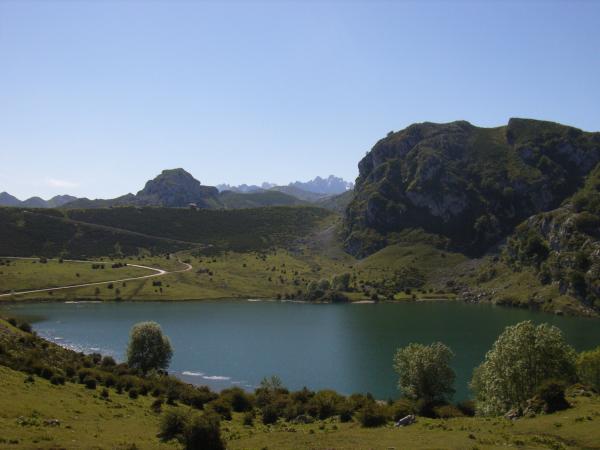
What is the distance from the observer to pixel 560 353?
6350 cm

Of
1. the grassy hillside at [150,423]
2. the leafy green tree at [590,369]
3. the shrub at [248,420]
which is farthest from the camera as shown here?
the leafy green tree at [590,369]

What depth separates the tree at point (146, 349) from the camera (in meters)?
94.6

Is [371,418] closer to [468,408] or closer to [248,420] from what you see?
[248,420]

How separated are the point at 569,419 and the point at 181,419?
102ft

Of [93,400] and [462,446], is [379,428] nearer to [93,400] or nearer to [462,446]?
[462,446]

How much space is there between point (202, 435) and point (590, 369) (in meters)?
54.2

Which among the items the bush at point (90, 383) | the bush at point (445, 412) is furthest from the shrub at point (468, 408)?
the bush at point (90, 383)

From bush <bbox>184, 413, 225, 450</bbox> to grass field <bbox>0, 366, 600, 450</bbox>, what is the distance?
1.65 metres

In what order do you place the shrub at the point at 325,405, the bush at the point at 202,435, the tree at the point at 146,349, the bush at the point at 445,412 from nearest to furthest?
the bush at the point at 202,435 → the bush at the point at 445,412 → the shrub at the point at 325,405 → the tree at the point at 146,349

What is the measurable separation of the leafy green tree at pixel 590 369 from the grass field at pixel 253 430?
21878mm

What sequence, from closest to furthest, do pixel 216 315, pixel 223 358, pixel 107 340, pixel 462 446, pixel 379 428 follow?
pixel 462 446 < pixel 379 428 < pixel 223 358 < pixel 107 340 < pixel 216 315

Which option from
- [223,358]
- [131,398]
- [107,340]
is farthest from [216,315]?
[131,398]

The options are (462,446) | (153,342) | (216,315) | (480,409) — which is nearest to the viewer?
(462,446)

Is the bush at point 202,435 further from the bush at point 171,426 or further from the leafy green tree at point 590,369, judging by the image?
the leafy green tree at point 590,369
